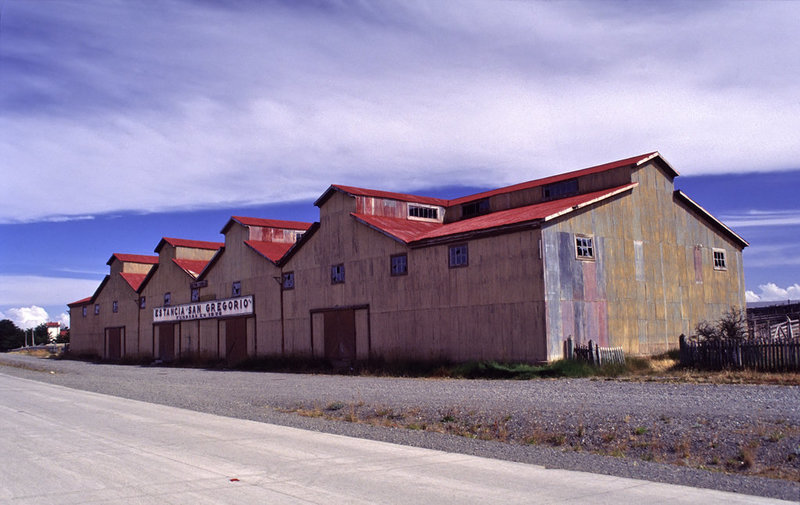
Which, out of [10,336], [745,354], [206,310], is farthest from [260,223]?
[10,336]

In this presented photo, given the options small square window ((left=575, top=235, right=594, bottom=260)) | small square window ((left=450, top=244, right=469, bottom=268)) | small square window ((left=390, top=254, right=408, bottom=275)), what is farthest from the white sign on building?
small square window ((left=575, top=235, right=594, bottom=260))

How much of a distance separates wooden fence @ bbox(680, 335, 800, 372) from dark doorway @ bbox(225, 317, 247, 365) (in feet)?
87.4

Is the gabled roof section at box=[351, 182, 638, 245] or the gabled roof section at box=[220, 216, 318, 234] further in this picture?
the gabled roof section at box=[220, 216, 318, 234]

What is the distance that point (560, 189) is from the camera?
33125 mm

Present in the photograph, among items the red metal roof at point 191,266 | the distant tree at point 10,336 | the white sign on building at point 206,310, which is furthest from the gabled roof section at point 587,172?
the distant tree at point 10,336

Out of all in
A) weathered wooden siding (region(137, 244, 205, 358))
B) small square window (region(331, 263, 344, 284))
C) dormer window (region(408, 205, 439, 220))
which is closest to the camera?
small square window (region(331, 263, 344, 284))

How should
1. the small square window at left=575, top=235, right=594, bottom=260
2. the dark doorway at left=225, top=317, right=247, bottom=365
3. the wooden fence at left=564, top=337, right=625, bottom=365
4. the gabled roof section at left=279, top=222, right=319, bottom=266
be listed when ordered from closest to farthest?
the wooden fence at left=564, top=337, right=625, bottom=365 → the small square window at left=575, top=235, right=594, bottom=260 → the gabled roof section at left=279, top=222, right=319, bottom=266 → the dark doorway at left=225, top=317, right=247, bottom=365

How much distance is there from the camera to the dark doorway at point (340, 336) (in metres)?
33.4

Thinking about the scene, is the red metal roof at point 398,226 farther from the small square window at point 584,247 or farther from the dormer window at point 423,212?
the small square window at point 584,247

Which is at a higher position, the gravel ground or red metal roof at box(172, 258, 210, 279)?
red metal roof at box(172, 258, 210, 279)

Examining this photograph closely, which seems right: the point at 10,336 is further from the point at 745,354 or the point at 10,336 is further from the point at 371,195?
the point at 745,354

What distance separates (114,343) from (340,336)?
33.9m

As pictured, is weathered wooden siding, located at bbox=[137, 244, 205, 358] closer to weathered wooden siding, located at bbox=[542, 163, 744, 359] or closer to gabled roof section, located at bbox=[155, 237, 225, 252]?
gabled roof section, located at bbox=[155, 237, 225, 252]

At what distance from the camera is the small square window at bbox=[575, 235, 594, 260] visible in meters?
26.6
